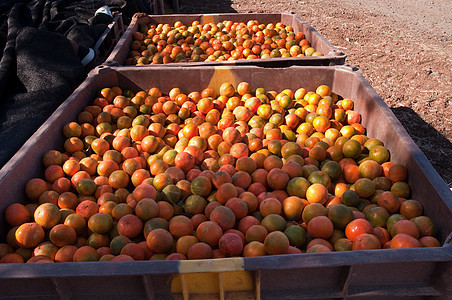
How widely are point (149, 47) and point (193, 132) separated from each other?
9.31 ft

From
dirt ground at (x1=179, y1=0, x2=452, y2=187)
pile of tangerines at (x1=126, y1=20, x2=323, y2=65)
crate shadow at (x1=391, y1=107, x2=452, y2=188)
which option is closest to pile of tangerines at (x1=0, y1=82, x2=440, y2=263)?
pile of tangerines at (x1=126, y1=20, x2=323, y2=65)

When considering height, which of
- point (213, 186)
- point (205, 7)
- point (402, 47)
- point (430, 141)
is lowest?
point (430, 141)

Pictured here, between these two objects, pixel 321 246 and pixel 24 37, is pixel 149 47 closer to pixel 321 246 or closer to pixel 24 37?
pixel 24 37

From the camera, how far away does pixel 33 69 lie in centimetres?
434

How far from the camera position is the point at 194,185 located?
2.77 m

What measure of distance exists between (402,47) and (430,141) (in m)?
4.55

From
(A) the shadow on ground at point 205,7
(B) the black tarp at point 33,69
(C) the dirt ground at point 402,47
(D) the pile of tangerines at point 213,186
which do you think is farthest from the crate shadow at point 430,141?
(A) the shadow on ground at point 205,7

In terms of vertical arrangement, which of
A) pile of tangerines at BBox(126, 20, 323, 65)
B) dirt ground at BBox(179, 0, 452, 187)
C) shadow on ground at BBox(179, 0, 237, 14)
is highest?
pile of tangerines at BBox(126, 20, 323, 65)

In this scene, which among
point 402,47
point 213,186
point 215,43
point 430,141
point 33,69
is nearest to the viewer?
point 213,186

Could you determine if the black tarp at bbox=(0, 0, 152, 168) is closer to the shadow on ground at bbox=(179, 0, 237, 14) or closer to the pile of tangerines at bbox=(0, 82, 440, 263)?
the pile of tangerines at bbox=(0, 82, 440, 263)

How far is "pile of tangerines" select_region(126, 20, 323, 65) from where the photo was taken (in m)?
5.39

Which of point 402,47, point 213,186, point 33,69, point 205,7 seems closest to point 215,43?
point 33,69

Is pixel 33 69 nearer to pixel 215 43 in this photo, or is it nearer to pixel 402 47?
pixel 215 43

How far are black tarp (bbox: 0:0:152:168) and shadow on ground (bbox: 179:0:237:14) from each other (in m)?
6.94
